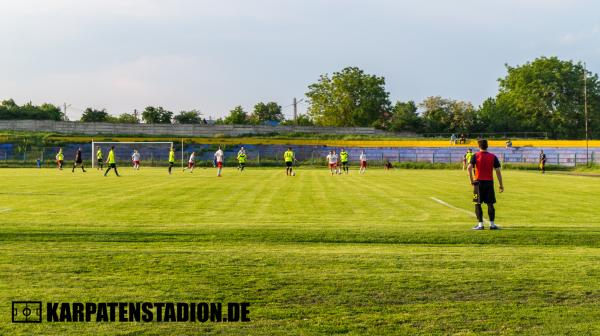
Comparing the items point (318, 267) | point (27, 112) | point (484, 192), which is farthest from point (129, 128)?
point (318, 267)

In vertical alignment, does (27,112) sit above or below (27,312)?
above

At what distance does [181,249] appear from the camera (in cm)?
959

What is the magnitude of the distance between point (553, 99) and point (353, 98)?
35.3m

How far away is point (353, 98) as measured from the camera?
11712cm

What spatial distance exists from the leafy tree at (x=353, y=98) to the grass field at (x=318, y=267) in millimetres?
101303

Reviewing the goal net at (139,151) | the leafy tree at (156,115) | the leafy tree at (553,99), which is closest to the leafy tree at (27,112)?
the leafy tree at (156,115)

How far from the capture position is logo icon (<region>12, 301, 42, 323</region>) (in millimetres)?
5646

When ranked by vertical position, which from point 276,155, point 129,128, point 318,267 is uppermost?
point 129,128

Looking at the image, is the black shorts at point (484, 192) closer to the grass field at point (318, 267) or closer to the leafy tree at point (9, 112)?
the grass field at point (318, 267)

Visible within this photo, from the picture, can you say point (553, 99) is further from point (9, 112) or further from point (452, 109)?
point (9, 112)

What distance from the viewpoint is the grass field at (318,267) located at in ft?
18.8

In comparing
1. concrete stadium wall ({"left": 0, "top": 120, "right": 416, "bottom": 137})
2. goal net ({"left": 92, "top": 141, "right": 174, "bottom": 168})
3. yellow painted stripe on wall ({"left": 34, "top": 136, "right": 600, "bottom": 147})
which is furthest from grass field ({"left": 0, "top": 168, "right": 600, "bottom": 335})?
concrete stadium wall ({"left": 0, "top": 120, "right": 416, "bottom": 137})

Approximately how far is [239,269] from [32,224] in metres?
6.18

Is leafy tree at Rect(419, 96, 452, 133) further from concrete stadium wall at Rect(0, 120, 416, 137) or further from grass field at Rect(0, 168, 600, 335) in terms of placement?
grass field at Rect(0, 168, 600, 335)
